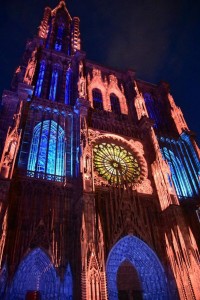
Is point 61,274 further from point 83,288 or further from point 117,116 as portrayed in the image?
point 117,116

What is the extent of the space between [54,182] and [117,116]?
10810 millimetres

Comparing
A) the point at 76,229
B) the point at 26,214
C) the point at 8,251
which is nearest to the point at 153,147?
the point at 76,229

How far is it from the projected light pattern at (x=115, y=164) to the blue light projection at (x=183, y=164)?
391 cm

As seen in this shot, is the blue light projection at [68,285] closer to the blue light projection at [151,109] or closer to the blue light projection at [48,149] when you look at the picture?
the blue light projection at [48,149]

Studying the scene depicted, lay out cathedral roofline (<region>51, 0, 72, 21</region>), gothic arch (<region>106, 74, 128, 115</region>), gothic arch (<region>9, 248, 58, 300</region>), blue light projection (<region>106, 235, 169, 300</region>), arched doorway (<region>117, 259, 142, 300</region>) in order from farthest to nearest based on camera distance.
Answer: cathedral roofline (<region>51, 0, 72, 21</region>), gothic arch (<region>106, 74, 128, 115</region>), blue light projection (<region>106, 235, 169, 300</region>), arched doorway (<region>117, 259, 142, 300</region>), gothic arch (<region>9, 248, 58, 300</region>)

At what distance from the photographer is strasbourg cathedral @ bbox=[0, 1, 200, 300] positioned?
13.9 metres

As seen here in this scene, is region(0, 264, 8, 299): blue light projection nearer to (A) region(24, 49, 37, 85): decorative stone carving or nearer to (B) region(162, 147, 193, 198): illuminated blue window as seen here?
(B) region(162, 147, 193, 198): illuminated blue window

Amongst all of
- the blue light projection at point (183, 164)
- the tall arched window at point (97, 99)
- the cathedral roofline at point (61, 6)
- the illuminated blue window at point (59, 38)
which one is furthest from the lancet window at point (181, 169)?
the cathedral roofline at point (61, 6)

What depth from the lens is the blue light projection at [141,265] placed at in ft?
50.2

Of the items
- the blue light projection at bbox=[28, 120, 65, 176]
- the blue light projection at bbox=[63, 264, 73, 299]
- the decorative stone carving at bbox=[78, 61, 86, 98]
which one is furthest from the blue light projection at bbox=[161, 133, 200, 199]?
the blue light projection at bbox=[63, 264, 73, 299]

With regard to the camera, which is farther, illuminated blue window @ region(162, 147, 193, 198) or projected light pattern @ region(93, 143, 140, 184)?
illuminated blue window @ region(162, 147, 193, 198)

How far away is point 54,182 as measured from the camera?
17266 mm

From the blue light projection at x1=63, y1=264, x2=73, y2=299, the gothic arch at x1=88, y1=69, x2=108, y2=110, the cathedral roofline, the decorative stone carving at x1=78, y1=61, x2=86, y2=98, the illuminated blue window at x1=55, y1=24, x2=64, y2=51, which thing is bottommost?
the blue light projection at x1=63, y1=264, x2=73, y2=299

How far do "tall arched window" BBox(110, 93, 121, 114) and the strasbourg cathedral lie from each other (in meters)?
0.19
